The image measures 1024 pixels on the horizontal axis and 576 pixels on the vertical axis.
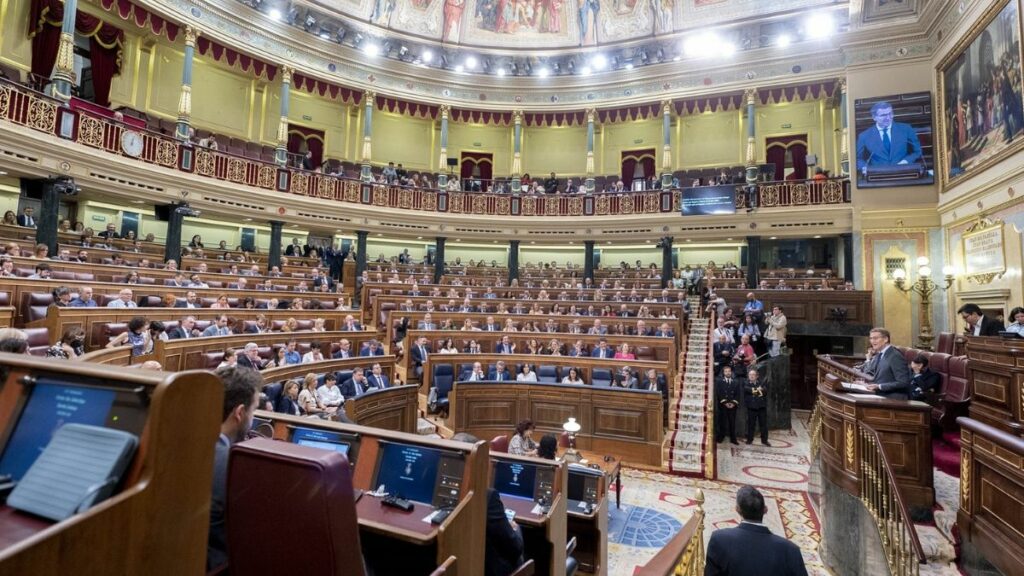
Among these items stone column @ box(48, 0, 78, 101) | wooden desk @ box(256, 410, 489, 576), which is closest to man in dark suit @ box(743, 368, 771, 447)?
wooden desk @ box(256, 410, 489, 576)

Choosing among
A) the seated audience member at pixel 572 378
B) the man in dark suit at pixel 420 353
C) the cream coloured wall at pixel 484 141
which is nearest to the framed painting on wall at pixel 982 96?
the seated audience member at pixel 572 378

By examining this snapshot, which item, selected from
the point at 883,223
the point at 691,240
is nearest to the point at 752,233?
the point at 691,240

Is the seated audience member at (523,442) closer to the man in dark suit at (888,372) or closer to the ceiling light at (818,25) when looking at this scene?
the man in dark suit at (888,372)

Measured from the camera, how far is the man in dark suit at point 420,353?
8875 mm

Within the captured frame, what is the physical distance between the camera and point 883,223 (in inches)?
452

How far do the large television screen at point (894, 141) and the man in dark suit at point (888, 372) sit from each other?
8.90m

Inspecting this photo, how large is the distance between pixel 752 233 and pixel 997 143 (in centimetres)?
614

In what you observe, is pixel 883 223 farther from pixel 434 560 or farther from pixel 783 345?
pixel 434 560

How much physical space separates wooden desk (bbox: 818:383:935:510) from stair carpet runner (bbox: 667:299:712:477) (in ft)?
9.21

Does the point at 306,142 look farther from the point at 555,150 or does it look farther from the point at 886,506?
the point at 886,506

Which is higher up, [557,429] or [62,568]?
[62,568]

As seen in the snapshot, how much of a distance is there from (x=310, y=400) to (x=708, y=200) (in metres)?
12.3

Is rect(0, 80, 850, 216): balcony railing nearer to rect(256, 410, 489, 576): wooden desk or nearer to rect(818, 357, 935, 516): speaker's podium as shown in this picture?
rect(256, 410, 489, 576): wooden desk

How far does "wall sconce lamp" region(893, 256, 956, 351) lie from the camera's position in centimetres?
920
